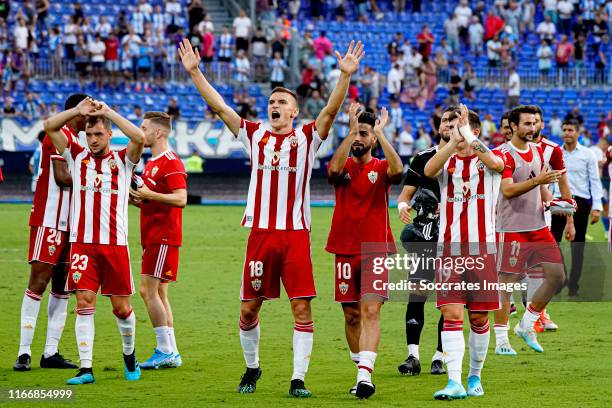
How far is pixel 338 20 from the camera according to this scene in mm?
40000

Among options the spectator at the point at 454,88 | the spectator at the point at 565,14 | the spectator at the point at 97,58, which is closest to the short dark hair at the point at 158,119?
the spectator at the point at 97,58

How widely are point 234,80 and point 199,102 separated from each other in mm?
1301

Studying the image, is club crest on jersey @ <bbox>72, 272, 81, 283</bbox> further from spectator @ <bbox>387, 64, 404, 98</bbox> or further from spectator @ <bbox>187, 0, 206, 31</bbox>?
spectator @ <bbox>387, 64, 404, 98</bbox>

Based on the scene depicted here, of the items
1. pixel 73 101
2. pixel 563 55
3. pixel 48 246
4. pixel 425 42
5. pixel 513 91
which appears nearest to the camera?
pixel 73 101

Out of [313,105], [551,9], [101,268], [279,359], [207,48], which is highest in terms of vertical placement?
[551,9]

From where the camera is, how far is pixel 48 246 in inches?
410

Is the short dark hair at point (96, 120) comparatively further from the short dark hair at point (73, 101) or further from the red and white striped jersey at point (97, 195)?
the short dark hair at point (73, 101)

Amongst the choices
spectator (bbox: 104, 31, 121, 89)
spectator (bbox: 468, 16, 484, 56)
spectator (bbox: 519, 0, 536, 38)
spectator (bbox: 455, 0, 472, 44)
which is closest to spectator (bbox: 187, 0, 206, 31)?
spectator (bbox: 104, 31, 121, 89)

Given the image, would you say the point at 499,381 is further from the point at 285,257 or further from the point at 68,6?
the point at 68,6

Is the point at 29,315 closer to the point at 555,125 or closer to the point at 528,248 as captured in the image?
the point at 528,248

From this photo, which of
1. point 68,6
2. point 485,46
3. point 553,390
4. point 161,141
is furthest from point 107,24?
point 553,390

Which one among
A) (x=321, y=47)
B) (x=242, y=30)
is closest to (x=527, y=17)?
(x=321, y=47)

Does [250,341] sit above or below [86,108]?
below

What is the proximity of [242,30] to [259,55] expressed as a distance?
93 cm
